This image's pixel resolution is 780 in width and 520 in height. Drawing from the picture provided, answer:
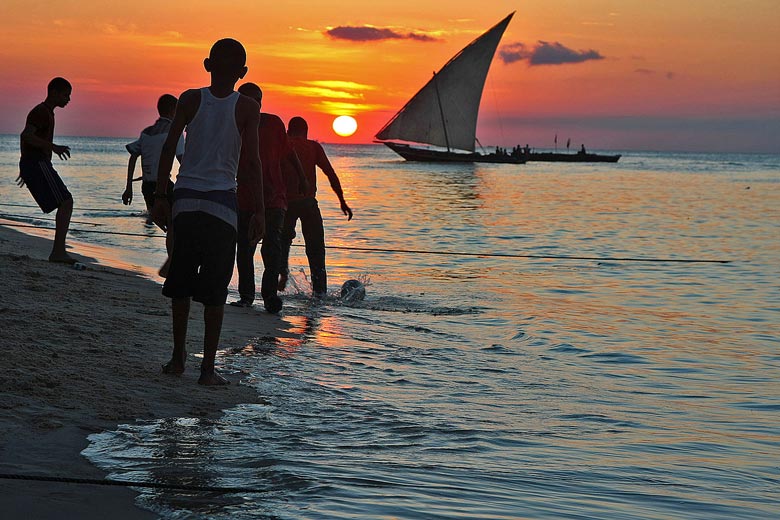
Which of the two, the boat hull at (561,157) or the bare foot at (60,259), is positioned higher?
the boat hull at (561,157)

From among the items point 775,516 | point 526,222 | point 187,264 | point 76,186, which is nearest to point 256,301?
point 187,264

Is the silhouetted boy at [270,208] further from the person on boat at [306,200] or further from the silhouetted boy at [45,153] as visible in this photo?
the silhouetted boy at [45,153]

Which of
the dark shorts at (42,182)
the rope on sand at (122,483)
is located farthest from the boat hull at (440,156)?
the rope on sand at (122,483)

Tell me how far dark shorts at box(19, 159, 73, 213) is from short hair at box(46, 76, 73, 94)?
26.8 inches

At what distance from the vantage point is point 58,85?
8195 mm

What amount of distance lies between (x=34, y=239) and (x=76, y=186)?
24.2 metres

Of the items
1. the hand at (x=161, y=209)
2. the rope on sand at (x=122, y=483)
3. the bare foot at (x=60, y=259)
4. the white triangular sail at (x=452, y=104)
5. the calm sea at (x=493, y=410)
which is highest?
the white triangular sail at (x=452, y=104)

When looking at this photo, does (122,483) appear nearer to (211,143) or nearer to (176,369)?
(176,369)

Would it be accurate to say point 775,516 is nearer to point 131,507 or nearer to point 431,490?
point 431,490

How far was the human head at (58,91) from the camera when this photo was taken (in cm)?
818

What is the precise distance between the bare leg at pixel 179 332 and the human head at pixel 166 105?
3.48 m

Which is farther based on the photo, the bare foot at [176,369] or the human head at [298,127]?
the human head at [298,127]

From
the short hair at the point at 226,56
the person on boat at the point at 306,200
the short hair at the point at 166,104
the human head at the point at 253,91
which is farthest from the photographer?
the person on boat at the point at 306,200

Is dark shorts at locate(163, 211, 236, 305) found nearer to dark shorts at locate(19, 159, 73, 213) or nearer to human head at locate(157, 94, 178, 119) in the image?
human head at locate(157, 94, 178, 119)
